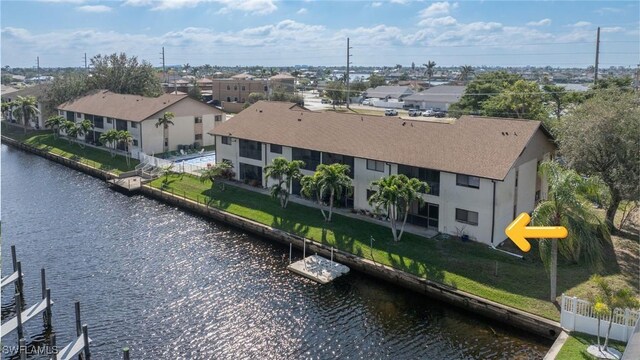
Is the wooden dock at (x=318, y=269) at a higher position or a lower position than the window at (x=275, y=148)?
lower

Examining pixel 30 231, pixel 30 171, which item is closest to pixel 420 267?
pixel 30 231

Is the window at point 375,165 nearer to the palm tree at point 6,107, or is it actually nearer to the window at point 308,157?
the window at point 308,157

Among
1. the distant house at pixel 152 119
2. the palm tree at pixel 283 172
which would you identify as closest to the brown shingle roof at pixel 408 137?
the palm tree at pixel 283 172

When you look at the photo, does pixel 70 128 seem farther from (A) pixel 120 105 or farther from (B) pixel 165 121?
(B) pixel 165 121

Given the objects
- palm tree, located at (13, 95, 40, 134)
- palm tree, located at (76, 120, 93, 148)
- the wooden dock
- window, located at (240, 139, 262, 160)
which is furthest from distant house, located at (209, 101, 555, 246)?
palm tree, located at (13, 95, 40, 134)

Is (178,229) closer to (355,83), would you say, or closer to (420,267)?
(420,267)

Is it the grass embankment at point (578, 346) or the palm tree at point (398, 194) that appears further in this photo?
the palm tree at point (398, 194)
